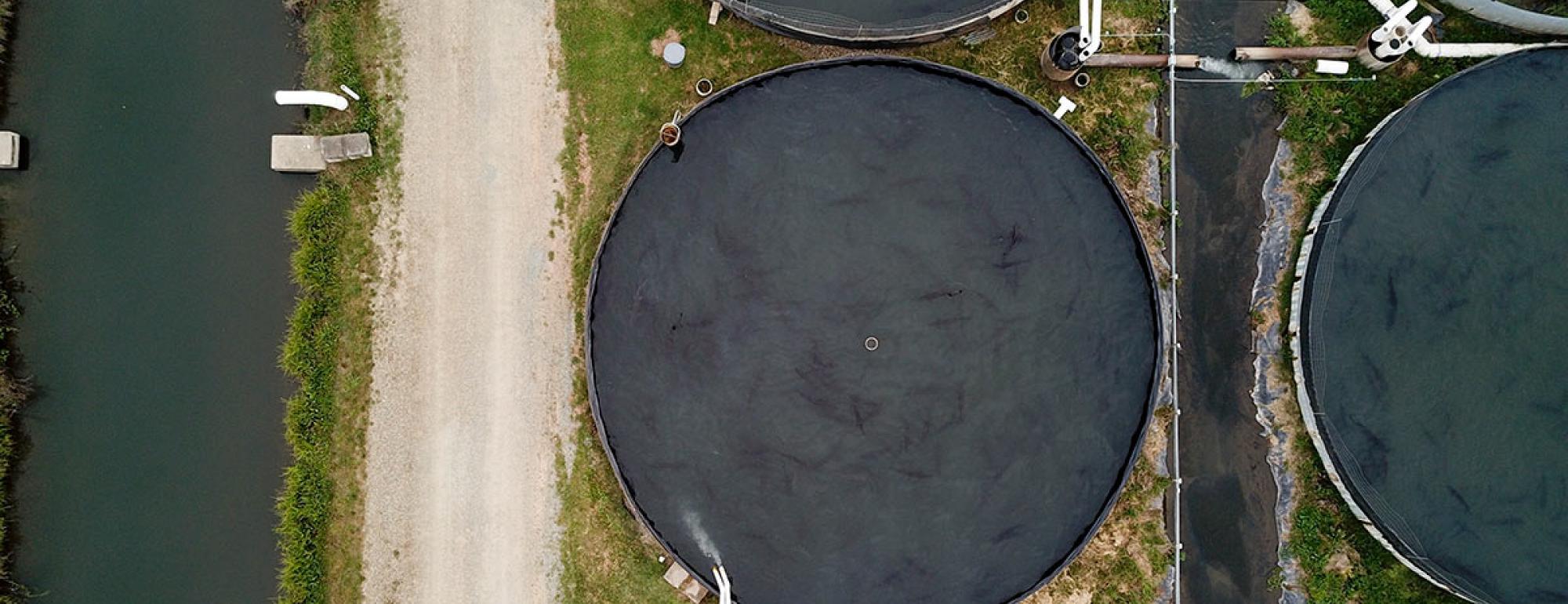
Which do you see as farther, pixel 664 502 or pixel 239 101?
pixel 239 101

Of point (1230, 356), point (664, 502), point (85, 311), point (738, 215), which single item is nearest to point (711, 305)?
point (738, 215)

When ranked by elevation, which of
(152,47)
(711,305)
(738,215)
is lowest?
(711,305)

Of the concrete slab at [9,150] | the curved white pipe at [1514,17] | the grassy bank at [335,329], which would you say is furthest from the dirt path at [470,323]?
the curved white pipe at [1514,17]

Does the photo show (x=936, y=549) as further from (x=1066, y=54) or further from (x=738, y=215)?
(x=1066, y=54)

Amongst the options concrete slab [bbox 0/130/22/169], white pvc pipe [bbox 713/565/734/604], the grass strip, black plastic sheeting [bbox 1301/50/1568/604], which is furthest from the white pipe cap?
the grass strip

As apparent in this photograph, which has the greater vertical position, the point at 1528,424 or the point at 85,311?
the point at 85,311

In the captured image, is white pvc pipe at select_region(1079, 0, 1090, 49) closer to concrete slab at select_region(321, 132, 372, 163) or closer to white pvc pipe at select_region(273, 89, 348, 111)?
concrete slab at select_region(321, 132, 372, 163)

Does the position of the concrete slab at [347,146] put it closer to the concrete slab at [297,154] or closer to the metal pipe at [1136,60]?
the concrete slab at [297,154]
